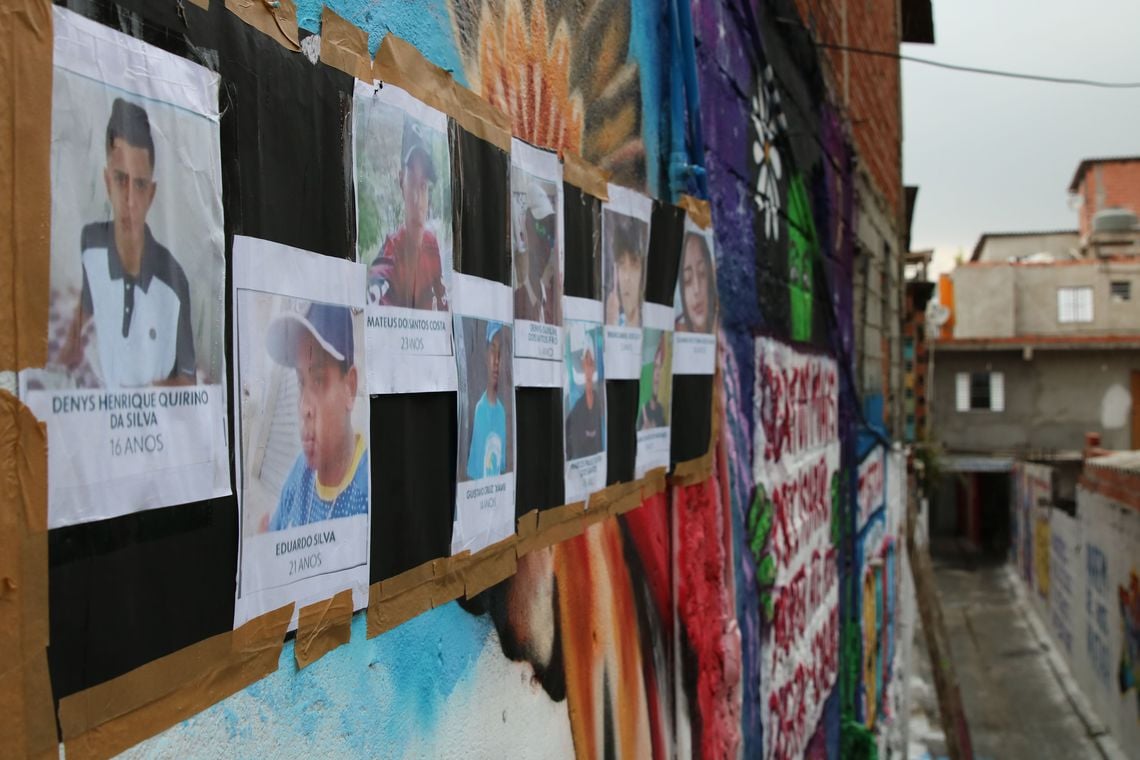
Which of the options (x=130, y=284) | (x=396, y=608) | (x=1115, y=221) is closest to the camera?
(x=130, y=284)

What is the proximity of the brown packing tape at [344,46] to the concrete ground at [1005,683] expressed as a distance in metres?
13.5

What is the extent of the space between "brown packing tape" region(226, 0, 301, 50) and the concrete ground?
13614 mm

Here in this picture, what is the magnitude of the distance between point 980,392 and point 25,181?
3290 cm

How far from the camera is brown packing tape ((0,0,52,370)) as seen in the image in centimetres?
85

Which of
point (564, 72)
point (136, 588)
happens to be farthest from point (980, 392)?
point (136, 588)

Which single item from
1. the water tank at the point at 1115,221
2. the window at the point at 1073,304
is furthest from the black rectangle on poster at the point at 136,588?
the water tank at the point at 1115,221

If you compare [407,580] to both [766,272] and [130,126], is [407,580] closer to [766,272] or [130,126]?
[130,126]

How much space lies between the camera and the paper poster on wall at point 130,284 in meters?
0.90

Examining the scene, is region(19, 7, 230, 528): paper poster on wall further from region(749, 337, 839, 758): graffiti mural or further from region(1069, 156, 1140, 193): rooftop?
region(1069, 156, 1140, 193): rooftop

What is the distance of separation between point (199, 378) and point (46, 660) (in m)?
0.31

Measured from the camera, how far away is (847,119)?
21.7 ft

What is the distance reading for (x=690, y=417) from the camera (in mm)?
2949

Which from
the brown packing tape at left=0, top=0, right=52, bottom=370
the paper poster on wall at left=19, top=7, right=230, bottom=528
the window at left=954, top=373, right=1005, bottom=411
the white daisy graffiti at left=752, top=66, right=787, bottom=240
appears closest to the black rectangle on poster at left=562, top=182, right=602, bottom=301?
the paper poster on wall at left=19, top=7, right=230, bottom=528

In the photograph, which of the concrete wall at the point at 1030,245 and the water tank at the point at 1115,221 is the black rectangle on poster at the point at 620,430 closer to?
the water tank at the point at 1115,221
